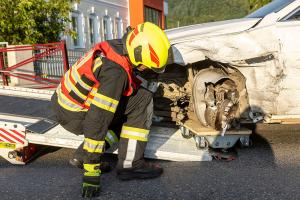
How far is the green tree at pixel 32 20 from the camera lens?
32.6 feet

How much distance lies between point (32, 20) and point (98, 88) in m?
7.81

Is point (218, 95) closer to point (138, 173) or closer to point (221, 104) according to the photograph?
point (221, 104)

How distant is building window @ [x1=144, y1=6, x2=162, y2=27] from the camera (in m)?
30.3

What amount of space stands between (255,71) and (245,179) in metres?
1.26

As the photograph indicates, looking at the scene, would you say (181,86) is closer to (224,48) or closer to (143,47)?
(224,48)

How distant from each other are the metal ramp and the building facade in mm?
10845

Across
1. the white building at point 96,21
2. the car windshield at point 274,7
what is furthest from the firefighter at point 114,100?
the white building at point 96,21

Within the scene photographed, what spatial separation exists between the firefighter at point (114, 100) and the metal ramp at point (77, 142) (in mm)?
207

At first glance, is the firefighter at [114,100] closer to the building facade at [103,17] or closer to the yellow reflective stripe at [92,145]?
the yellow reflective stripe at [92,145]

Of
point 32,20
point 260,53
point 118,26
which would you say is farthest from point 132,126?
point 118,26

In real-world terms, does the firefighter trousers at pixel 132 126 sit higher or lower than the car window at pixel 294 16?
lower

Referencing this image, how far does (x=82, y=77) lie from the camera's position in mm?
3445

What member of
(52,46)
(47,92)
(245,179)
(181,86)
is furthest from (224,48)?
(52,46)

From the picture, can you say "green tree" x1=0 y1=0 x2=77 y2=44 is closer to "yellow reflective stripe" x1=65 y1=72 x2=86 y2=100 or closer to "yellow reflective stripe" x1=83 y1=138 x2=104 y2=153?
"yellow reflective stripe" x1=65 y1=72 x2=86 y2=100
